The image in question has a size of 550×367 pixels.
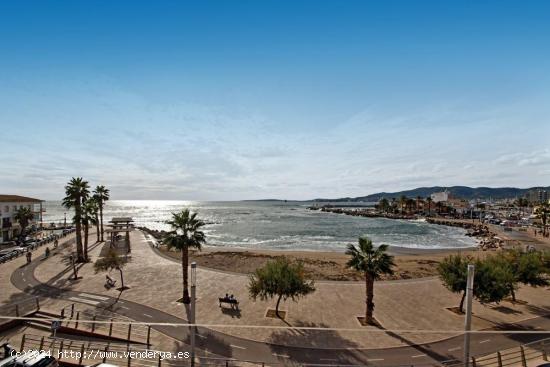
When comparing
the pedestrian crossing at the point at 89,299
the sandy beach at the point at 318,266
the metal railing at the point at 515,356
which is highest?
the pedestrian crossing at the point at 89,299

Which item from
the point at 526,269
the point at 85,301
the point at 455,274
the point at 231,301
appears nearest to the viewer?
the point at 455,274

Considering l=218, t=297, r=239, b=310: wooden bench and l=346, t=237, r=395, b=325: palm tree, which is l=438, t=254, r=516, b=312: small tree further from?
l=218, t=297, r=239, b=310: wooden bench

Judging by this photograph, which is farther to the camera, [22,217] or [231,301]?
[22,217]

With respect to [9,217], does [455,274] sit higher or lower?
lower

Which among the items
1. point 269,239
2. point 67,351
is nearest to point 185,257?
point 67,351

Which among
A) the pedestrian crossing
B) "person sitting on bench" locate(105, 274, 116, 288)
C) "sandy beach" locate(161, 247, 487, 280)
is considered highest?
"person sitting on bench" locate(105, 274, 116, 288)

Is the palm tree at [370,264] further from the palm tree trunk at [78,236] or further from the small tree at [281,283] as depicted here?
the palm tree trunk at [78,236]

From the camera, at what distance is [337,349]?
18.9 metres

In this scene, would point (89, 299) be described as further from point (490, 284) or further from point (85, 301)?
point (490, 284)

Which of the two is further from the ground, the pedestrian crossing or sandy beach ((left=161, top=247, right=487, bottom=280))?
the pedestrian crossing

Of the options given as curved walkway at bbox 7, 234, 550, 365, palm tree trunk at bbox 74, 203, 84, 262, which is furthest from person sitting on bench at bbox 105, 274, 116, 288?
palm tree trunk at bbox 74, 203, 84, 262

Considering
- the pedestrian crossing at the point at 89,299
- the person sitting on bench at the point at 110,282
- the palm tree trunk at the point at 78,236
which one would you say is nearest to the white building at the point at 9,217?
the palm tree trunk at the point at 78,236

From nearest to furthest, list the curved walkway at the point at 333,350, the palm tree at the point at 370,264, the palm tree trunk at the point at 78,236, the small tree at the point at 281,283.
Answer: the curved walkway at the point at 333,350
the palm tree at the point at 370,264
the small tree at the point at 281,283
the palm tree trunk at the point at 78,236

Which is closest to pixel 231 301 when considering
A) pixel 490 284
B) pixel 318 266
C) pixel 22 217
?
pixel 490 284
